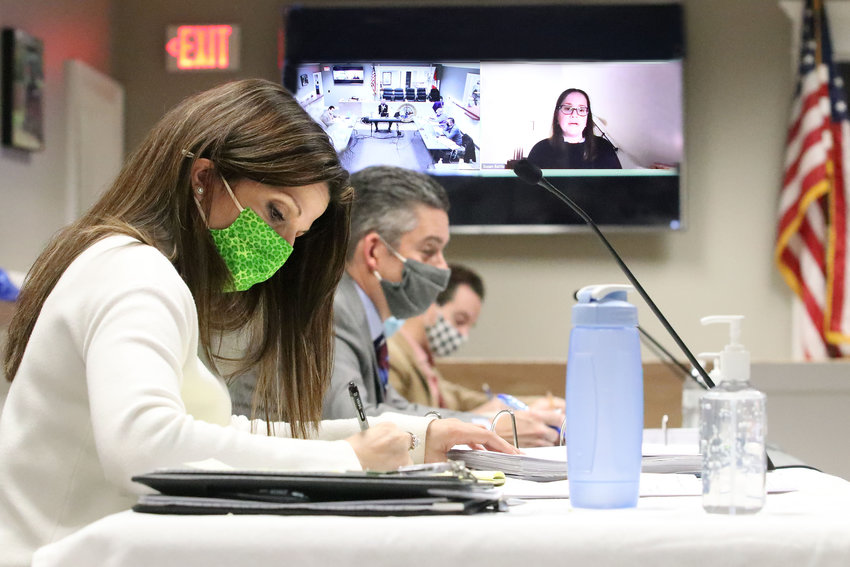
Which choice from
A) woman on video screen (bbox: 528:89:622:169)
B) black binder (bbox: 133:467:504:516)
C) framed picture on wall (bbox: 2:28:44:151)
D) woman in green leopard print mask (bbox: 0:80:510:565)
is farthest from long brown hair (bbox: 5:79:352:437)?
framed picture on wall (bbox: 2:28:44:151)

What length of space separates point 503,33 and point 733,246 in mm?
1266

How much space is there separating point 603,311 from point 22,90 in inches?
121

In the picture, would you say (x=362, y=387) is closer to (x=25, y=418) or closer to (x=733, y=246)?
(x=25, y=418)

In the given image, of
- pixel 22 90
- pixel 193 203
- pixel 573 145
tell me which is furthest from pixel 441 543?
pixel 22 90

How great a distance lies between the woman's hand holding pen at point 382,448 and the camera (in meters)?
0.93

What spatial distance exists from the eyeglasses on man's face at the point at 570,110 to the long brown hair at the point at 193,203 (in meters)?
0.30

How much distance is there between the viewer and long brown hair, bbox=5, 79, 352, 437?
1102 mm

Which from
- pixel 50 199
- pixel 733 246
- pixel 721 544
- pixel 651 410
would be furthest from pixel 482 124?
pixel 733 246

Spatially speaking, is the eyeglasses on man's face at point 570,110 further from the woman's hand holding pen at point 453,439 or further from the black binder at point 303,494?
the black binder at point 303,494

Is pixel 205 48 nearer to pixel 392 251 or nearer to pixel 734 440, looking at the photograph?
pixel 392 251

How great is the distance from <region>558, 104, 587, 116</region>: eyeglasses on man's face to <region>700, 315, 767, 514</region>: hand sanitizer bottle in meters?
0.64

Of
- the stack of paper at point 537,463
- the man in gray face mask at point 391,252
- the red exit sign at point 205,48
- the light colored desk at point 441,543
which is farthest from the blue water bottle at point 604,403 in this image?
the red exit sign at point 205,48

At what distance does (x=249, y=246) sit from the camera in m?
1.26

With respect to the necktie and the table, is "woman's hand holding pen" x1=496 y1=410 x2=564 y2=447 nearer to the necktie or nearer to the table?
the necktie
